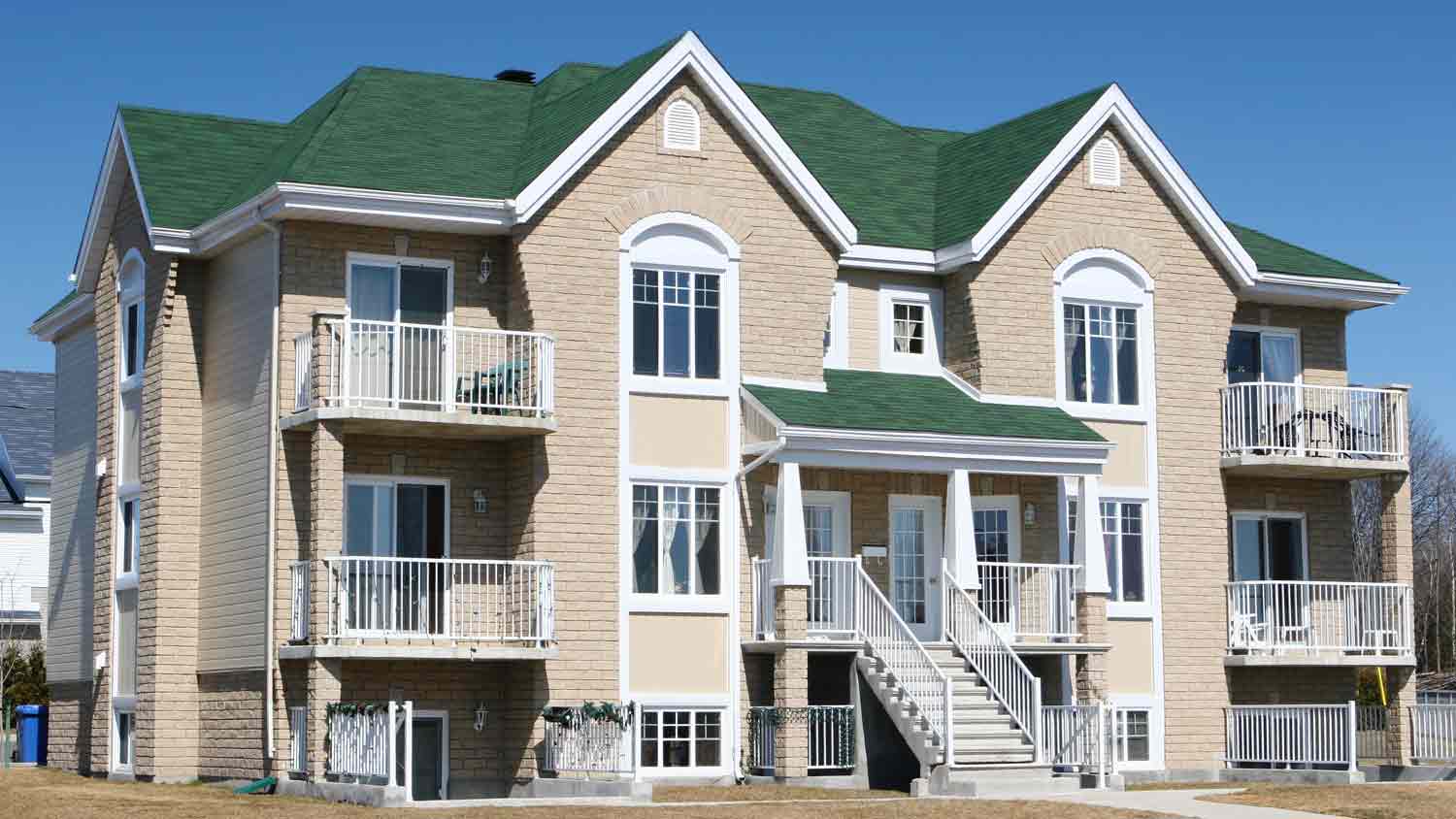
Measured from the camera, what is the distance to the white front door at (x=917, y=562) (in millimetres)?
35312

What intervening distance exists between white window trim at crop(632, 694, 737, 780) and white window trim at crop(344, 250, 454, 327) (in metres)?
6.52

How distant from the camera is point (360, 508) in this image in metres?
32.2

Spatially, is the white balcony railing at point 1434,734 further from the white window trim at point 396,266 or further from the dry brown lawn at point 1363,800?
the white window trim at point 396,266

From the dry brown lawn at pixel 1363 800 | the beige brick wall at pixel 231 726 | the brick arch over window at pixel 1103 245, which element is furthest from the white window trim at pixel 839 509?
the beige brick wall at pixel 231 726

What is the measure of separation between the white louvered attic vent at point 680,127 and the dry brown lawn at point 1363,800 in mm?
12598

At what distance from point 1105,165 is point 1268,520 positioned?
24.4 feet

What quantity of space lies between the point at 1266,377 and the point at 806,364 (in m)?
10.2

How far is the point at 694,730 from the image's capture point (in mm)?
32750

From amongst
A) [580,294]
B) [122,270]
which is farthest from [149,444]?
[580,294]

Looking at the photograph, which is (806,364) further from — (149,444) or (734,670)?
(149,444)

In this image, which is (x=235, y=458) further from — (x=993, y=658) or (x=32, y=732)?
(x=32, y=732)

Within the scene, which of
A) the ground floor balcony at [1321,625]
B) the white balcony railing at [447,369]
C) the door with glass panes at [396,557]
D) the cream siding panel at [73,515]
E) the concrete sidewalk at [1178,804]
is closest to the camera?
the concrete sidewalk at [1178,804]

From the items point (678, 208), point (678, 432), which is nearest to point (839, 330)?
point (678, 208)

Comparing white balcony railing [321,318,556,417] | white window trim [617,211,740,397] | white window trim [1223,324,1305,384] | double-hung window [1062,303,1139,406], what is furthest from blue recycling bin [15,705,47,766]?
white window trim [1223,324,1305,384]
